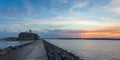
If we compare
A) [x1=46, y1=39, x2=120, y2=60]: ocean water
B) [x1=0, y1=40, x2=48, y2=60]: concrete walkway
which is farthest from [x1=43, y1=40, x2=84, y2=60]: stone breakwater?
[x1=46, y1=39, x2=120, y2=60]: ocean water

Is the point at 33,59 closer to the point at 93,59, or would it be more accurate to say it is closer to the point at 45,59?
the point at 45,59

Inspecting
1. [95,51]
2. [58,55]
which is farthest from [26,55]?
[95,51]

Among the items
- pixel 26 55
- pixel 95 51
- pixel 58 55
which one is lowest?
pixel 95 51

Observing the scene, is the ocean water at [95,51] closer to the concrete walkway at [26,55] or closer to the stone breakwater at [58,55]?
the stone breakwater at [58,55]

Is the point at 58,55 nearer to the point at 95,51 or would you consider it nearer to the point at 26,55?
the point at 26,55

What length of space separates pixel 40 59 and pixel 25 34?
125 m

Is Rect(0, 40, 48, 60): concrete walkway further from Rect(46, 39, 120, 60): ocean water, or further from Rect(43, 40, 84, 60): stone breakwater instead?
Rect(46, 39, 120, 60): ocean water

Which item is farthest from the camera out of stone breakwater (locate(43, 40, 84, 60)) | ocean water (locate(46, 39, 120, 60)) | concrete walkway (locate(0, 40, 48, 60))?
ocean water (locate(46, 39, 120, 60))

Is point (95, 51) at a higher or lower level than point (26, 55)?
lower

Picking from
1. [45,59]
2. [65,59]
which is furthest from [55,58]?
[65,59]

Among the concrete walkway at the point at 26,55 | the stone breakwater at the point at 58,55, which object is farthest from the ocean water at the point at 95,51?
the concrete walkway at the point at 26,55

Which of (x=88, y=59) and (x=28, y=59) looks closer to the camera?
(x=28, y=59)

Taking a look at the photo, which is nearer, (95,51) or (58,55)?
(58,55)

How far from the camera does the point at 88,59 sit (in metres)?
24.4
